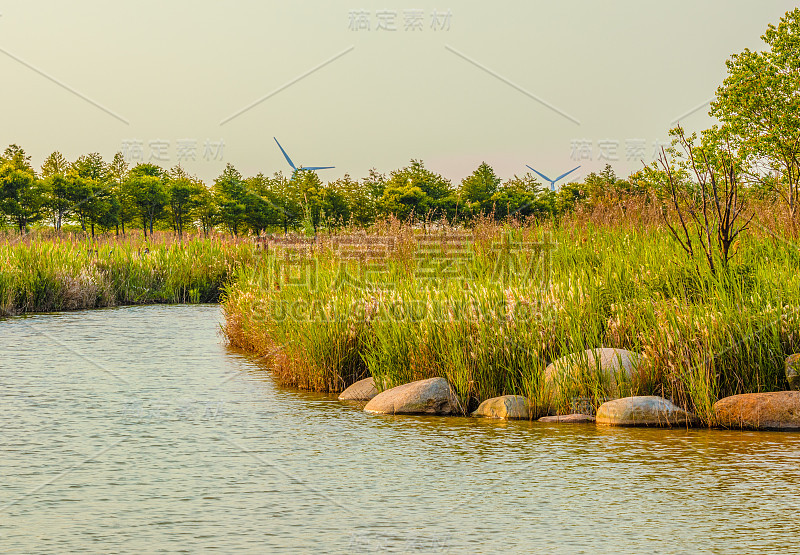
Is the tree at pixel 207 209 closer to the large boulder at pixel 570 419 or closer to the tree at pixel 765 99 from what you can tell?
the tree at pixel 765 99

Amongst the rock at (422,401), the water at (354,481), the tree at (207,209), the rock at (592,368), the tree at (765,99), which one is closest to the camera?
the water at (354,481)

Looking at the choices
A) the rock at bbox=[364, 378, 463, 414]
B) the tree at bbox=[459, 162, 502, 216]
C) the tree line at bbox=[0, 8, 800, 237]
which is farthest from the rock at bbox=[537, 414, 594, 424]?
the tree at bbox=[459, 162, 502, 216]

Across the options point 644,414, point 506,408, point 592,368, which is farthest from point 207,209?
point 644,414

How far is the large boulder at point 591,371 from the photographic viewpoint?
981 centimetres

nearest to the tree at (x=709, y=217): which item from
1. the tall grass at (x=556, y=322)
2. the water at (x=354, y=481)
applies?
the tall grass at (x=556, y=322)

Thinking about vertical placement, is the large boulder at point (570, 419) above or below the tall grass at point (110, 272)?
below

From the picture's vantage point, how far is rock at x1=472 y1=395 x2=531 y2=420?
32.4 feet

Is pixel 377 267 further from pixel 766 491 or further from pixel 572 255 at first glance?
pixel 766 491

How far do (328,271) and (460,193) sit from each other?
186ft

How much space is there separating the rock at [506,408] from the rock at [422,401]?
11.1 inches

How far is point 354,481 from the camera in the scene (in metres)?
7.22

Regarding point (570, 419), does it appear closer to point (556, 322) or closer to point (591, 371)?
point (591, 371)

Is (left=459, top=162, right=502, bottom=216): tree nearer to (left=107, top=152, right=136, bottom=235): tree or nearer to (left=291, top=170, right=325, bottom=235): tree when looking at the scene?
(left=291, top=170, right=325, bottom=235): tree

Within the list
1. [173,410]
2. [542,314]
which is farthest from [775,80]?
[173,410]
